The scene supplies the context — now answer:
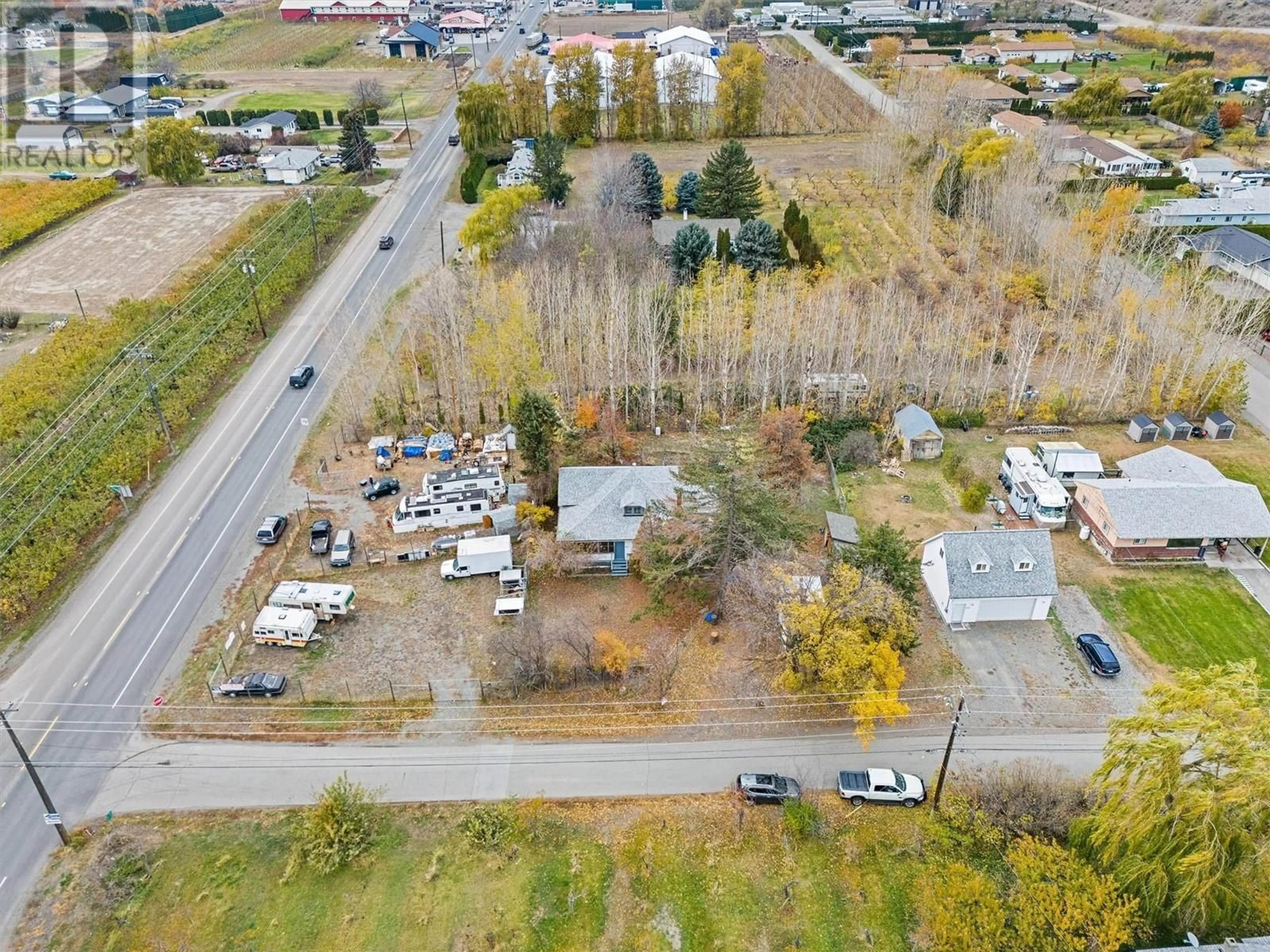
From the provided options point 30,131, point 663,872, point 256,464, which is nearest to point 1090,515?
point 663,872

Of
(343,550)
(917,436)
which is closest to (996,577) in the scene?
(917,436)

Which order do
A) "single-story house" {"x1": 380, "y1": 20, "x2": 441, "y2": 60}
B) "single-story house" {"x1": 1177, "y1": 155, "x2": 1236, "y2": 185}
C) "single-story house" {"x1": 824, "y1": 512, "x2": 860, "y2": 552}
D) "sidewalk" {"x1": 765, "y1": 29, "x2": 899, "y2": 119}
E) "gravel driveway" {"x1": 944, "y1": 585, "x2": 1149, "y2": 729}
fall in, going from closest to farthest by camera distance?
"gravel driveway" {"x1": 944, "y1": 585, "x2": 1149, "y2": 729} → "single-story house" {"x1": 824, "y1": 512, "x2": 860, "y2": 552} → "single-story house" {"x1": 1177, "y1": 155, "x2": 1236, "y2": 185} → "sidewalk" {"x1": 765, "y1": 29, "x2": 899, "y2": 119} → "single-story house" {"x1": 380, "y1": 20, "x2": 441, "y2": 60}

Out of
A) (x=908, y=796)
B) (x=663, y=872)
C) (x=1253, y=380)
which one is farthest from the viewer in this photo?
(x=1253, y=380)

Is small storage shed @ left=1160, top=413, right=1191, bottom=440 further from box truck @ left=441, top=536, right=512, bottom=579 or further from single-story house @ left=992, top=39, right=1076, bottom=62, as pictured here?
single-story house @ left=992, top=39, right=1076, bottom=62

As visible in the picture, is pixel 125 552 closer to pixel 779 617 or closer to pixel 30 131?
pixel 779 617

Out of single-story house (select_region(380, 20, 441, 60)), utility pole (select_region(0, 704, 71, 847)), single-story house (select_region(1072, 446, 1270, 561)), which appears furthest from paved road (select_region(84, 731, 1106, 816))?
single-story house (select_region(380, 20, 441, 60))

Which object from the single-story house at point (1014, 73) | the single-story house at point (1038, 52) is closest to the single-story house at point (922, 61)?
the single-story house at point (1014, 73)
